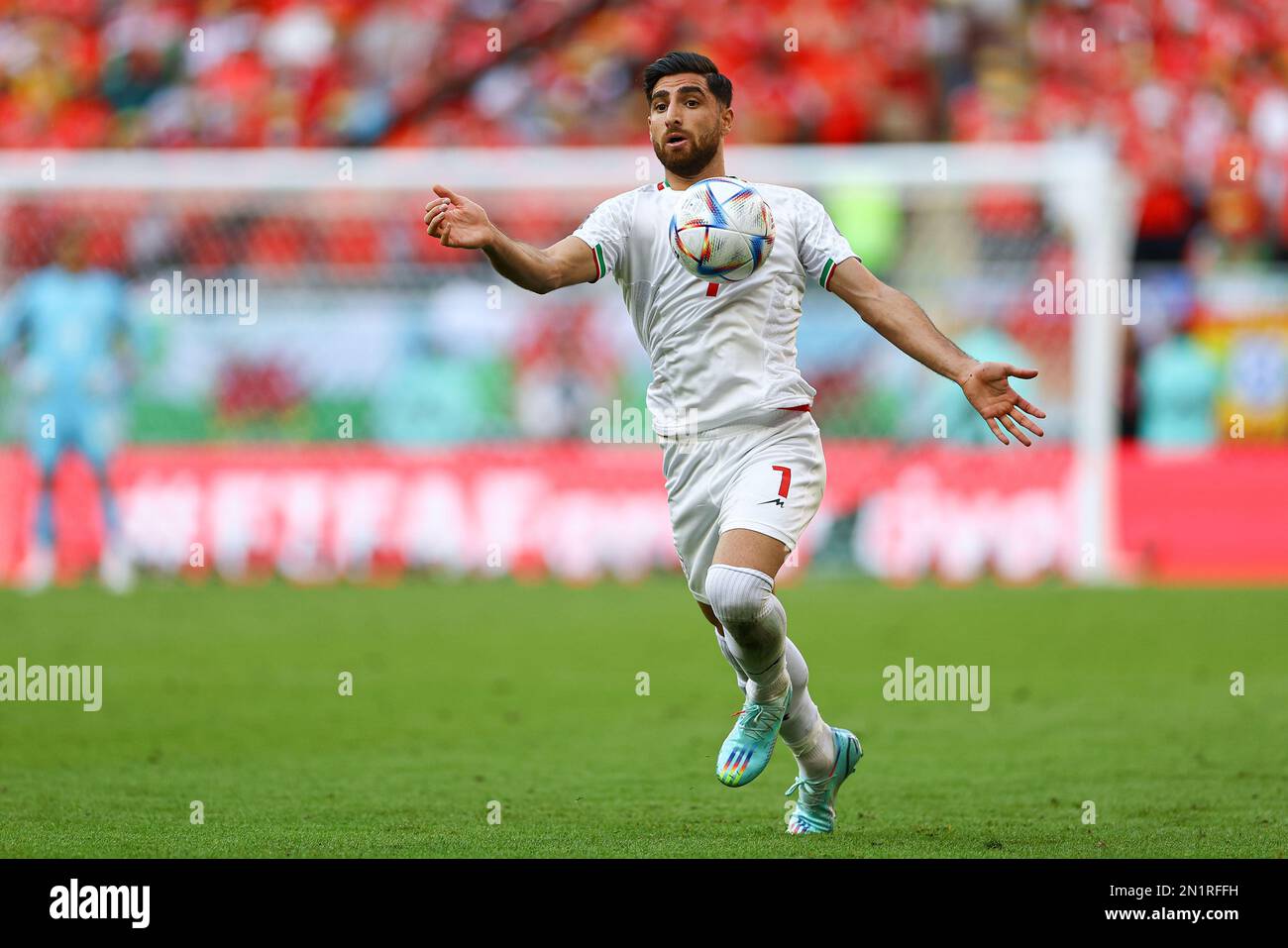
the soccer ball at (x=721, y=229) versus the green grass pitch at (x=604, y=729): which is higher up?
the soccer ball at (x=721, y=229)

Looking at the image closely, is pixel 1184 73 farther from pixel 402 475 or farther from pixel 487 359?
pixel 402 475

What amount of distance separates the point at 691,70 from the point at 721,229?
556mm

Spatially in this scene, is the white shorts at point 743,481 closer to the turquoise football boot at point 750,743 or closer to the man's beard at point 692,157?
the turquoise football boot at point 750,743

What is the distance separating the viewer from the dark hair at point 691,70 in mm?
6191

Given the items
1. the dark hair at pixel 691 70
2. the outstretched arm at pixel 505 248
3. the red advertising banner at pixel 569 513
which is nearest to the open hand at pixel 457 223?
the outstretched arm at pixel 505 248

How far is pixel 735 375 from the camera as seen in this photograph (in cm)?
622

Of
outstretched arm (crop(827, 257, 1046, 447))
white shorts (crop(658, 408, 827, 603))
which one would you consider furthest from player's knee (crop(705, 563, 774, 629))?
outstretched arm (crop(827, 257, 1046, 447))

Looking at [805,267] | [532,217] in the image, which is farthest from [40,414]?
[805,267]

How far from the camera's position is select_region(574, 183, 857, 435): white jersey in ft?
20.4

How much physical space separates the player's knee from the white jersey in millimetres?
575

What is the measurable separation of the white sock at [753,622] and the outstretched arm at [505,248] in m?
1.03

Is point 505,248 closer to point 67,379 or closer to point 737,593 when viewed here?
Answer: point 737,593

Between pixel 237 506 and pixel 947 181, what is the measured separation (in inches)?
289

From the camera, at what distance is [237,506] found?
57.4ft
